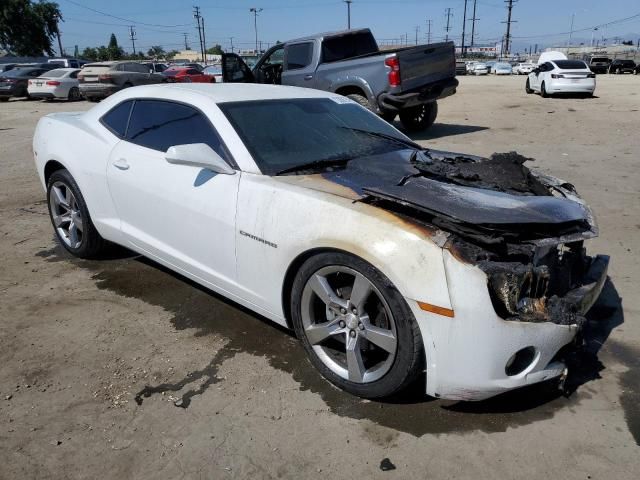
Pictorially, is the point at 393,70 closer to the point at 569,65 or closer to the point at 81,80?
the point at 569,65

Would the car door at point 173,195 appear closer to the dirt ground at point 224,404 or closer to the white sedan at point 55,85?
the dirt ground at point 224,404

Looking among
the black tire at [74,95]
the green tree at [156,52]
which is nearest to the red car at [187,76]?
the black tire at [74,95]

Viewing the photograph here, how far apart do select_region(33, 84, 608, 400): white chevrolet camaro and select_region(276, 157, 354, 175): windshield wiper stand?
0.6 inches

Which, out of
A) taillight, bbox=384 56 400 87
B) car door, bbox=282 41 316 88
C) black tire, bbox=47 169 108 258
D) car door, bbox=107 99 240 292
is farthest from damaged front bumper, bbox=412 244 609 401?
car door, bbox=282 41 316 88

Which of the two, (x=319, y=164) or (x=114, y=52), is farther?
(x=114, y=52)

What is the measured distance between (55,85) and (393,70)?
1744 centimetres

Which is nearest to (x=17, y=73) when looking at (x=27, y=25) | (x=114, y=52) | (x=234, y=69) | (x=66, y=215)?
(x=234, y=69)

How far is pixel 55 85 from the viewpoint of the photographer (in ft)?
72.4

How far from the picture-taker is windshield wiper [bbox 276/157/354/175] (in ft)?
10.4

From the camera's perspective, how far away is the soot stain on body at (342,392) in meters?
2.61

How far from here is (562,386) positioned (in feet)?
8.66

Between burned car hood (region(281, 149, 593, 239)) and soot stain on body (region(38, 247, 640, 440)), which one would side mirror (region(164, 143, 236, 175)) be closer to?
A: burned car hood (region(281, 149, 593, 239))

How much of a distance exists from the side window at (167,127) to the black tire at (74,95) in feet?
70.4

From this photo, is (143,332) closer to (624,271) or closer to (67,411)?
(67,411)
